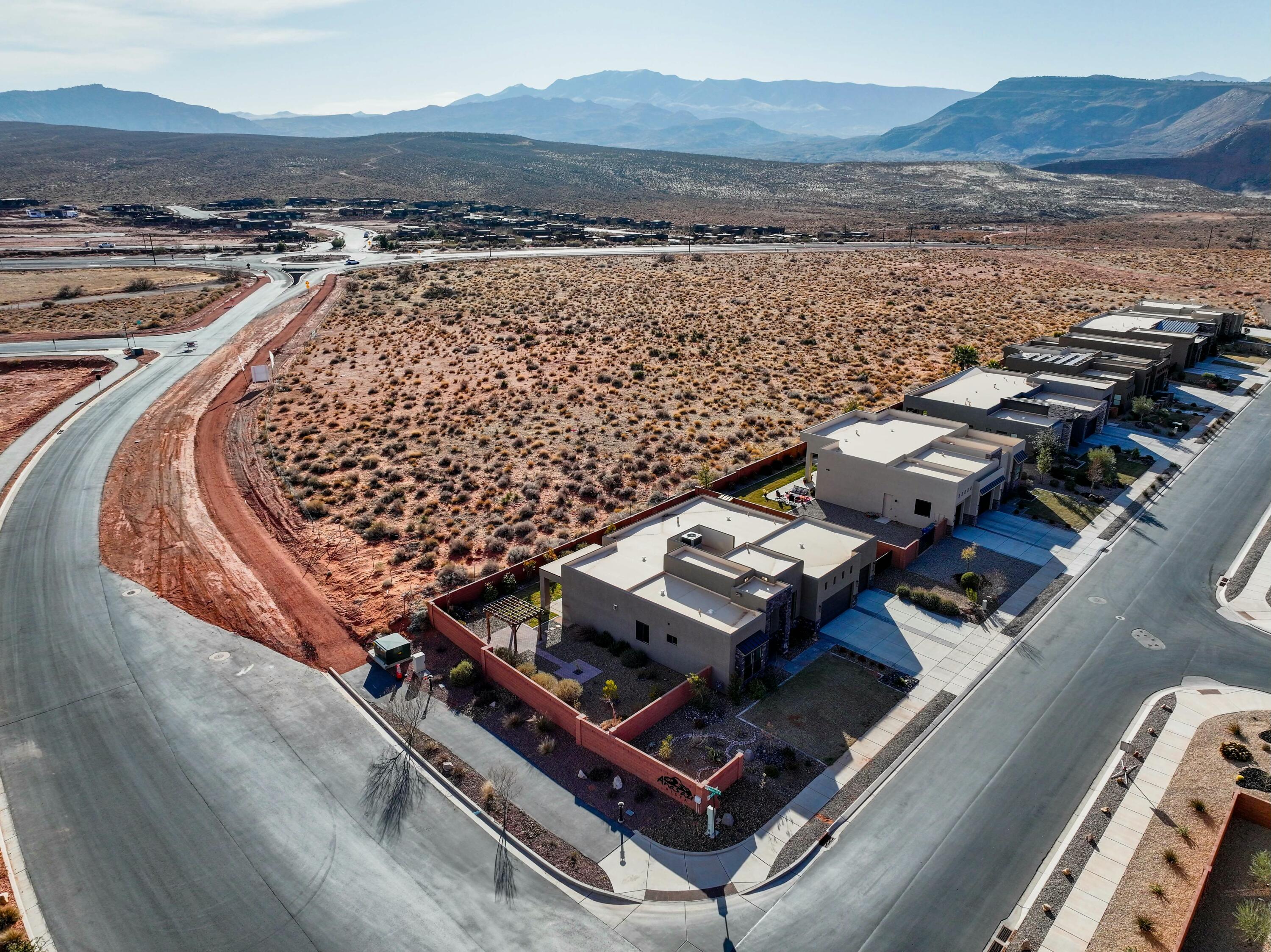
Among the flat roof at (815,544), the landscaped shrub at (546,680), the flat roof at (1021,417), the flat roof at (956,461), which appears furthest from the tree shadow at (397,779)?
the flat roof at (1021,417)

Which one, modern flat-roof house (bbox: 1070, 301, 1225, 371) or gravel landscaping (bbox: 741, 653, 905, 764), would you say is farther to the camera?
modern flat-roof house (bbox: 1070, 301, 1225, 371)

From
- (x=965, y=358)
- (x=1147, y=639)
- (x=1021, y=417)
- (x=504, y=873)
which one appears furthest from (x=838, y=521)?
(x=965, y=358)

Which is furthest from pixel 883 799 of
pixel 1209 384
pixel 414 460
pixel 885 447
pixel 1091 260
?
pixel 1091 260

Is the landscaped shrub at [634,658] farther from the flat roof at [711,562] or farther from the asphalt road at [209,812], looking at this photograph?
the asphalt road at [209,812]

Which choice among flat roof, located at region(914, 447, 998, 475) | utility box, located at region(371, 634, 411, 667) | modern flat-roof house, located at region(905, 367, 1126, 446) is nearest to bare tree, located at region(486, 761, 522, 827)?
utility box, located at region(371, 634, 411, 667)

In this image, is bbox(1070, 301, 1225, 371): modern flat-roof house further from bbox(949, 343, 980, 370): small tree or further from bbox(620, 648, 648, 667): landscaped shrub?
bbox(620, 648, 648, 667): landscaped shrub

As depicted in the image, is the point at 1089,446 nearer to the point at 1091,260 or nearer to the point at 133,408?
the point at 133,408
